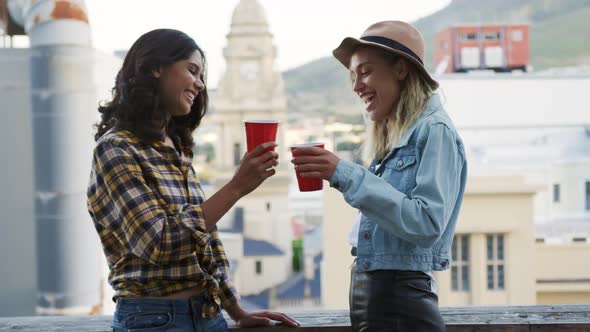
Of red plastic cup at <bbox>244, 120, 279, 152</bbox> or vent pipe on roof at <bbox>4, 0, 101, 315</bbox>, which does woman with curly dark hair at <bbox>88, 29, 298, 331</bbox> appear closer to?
red plastic cup at <bbox>244, 120, 279, 152</bbox>

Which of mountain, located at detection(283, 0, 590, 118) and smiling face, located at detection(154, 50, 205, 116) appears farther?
mountain, located at detection(283, 0, 590, 118)

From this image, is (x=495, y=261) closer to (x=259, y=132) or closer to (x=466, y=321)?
(x=466, y=321)

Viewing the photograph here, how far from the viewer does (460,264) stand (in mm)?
15594

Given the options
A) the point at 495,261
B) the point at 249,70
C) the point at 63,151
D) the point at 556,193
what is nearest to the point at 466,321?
the point at 63,151

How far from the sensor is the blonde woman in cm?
91

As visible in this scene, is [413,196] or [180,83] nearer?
[413,196]

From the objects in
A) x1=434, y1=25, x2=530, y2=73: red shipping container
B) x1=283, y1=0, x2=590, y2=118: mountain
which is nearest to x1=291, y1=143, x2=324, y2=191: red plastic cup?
x1=434, y1=25, x2=530, y2=73: red shipping container

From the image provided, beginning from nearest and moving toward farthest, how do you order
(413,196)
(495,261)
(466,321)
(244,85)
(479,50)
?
(413,196) → (466,321) → (495,261) → (479,50) → (244,85)

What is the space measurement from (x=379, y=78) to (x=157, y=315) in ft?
1.42

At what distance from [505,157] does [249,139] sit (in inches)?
713

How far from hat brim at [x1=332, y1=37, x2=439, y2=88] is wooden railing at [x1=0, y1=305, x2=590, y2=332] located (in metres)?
0.44

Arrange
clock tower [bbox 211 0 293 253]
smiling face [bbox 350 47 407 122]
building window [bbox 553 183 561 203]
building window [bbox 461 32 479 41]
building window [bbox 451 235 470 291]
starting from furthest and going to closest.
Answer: clock tower [bbox 211 0 293 253], building window [bbox 461 32 479 41], building window [bbox 553 183 561 203], building window [bbox 451 235 470 291], smiling face [bbox 350 47 407 122]

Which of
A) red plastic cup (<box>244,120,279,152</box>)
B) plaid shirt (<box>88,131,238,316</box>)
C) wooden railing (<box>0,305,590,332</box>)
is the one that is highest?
red plastic cup (<box>244,120,279,152</box>)

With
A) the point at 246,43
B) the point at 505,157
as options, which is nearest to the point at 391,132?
the point at 505,157
